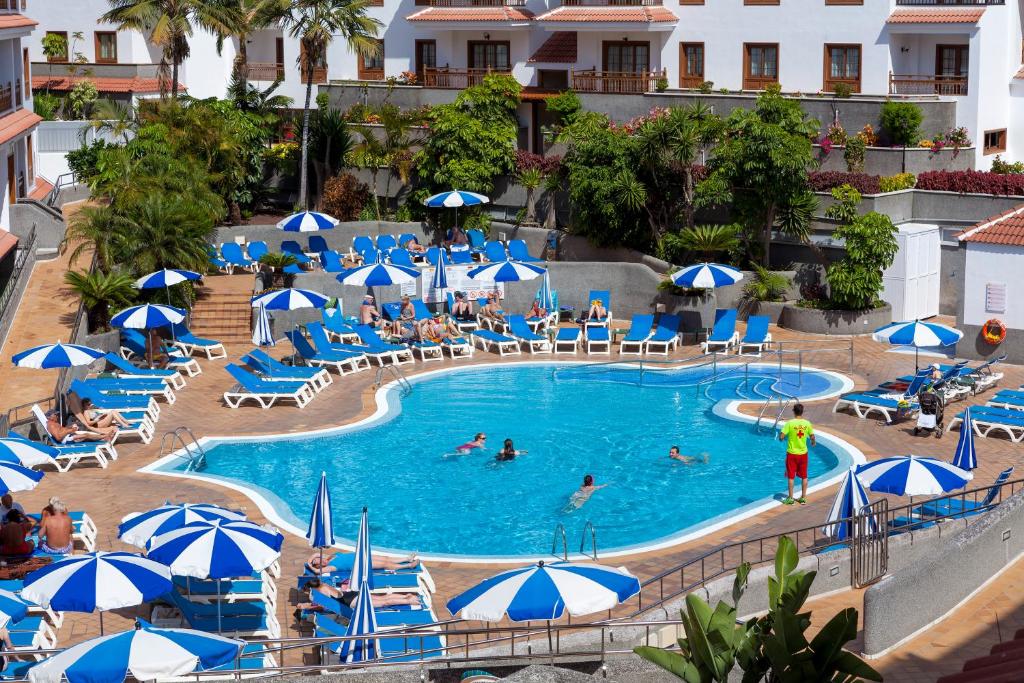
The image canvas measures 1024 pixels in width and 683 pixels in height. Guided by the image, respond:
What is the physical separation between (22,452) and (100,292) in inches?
393

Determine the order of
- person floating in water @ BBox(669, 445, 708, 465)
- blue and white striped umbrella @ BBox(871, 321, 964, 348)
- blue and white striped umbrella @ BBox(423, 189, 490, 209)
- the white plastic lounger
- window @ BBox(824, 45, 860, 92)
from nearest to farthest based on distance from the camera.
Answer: person floating in water @ BBox(669, 445, 708, 465) < blue and white striped umbrella @ BBox(871, 321, 964, 348) < the white plastic lounger < blue and white striped umbrella @ BBox(423, 189, 490, 209) < window @ BBox(824, 45, 860, 92)

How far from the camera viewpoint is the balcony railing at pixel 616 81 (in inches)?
1700

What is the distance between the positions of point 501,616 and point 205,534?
12.6 feet

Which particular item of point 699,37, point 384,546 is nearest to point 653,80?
point 699,37

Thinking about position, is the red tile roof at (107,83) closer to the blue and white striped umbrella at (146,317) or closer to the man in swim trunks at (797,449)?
the blue and white striped umbrella at (146,317)

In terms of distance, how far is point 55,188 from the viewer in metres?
38.8

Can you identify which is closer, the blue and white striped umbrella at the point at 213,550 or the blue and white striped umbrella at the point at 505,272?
the blue and white striped umbrella at the point at 213,550

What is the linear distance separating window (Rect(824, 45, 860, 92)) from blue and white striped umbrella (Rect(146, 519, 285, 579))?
28.5 metres

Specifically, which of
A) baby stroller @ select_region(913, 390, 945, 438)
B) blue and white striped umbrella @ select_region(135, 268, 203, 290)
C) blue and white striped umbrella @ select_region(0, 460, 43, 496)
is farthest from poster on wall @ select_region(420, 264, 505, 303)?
blue and white striped umbrella @ select_region(0, 460, 43, 496)

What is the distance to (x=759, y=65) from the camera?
42500 mm

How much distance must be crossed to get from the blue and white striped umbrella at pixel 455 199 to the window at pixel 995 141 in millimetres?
13440

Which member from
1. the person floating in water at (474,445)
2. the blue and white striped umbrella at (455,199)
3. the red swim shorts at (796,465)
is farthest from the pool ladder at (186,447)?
the blue and white striped umbrella at (455,199)

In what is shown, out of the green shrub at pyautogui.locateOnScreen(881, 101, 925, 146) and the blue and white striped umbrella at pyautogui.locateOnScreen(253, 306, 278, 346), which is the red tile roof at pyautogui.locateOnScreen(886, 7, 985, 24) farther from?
the blue and white striped umbrella at pyautogui.locateOnScreen(253, 306, 278, 346)

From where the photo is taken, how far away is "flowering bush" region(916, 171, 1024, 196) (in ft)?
113
